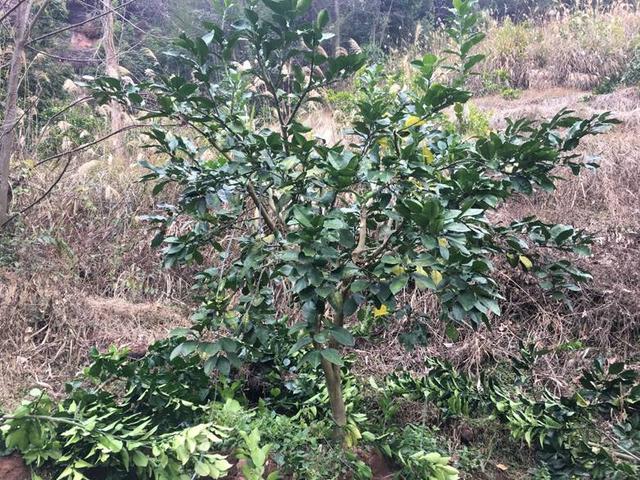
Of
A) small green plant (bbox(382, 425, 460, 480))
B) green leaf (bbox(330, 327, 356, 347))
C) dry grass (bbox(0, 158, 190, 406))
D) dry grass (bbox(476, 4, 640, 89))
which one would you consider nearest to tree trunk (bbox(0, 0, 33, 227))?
dry grass (bbox(0, 158, 190, 406))

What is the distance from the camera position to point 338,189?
1.94 m

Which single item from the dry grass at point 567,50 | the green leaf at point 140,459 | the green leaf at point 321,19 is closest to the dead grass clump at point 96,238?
the green leaf at point 140,459

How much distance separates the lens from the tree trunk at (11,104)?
14.8 ft

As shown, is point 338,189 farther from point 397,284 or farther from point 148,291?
point 148,291

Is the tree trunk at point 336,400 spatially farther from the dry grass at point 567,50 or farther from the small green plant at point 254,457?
the dry grass at point 567,50

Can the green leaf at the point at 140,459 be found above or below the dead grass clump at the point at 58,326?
above

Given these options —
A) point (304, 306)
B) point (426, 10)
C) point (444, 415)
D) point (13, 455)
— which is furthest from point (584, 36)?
point (13, 455)

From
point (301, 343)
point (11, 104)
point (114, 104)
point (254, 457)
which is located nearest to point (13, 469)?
point (254, 457)

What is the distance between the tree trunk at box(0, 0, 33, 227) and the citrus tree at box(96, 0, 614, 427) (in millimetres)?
2874

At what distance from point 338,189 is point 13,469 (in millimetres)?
1646

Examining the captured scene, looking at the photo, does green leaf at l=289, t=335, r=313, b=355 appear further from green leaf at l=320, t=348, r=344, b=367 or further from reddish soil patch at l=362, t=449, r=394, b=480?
reddish soil patch at l=362, t=449, r=394, b=480

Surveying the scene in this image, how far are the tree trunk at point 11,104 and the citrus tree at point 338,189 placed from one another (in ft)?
9.43

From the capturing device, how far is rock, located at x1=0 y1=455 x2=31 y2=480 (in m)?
2.05

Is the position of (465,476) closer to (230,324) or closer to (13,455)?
(230,324)
